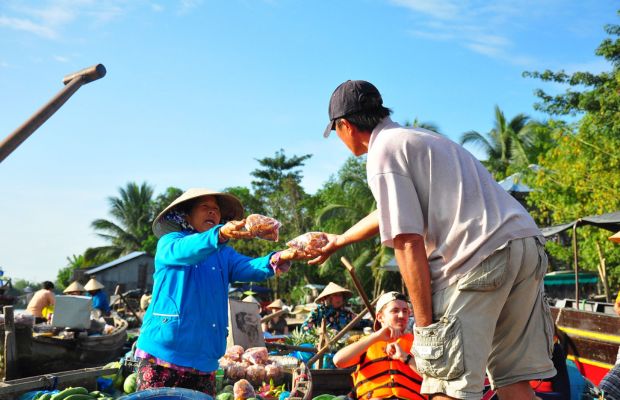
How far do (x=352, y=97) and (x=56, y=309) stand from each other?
852 cm

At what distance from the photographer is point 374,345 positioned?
4289 millimetres

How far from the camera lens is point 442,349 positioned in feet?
7.21

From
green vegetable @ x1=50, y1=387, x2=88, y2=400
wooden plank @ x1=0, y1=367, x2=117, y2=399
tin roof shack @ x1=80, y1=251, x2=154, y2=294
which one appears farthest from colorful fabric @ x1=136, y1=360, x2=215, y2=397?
tin roof shack @ x1=80, y1=251, x2=154, y2=294

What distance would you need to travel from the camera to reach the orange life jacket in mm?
4109

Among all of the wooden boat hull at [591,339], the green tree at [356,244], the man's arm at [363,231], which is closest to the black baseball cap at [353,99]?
the man's arm at [363,231]

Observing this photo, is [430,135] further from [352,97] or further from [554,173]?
[554,173]

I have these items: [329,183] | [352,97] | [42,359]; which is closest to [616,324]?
[352,97]

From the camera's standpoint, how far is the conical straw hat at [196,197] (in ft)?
12.6

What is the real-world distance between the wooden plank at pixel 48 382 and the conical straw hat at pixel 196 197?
2.20 meters

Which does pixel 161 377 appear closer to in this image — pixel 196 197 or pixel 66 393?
pixel 196 197

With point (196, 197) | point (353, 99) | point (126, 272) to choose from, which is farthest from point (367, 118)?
point (126, 272)

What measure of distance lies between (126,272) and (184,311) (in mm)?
35260

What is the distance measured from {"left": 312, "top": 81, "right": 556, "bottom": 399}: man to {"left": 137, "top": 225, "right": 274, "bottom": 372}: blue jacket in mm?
1370

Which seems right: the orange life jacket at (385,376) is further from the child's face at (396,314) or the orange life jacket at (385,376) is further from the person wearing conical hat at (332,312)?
the person wearing conical hat at (332,312)
